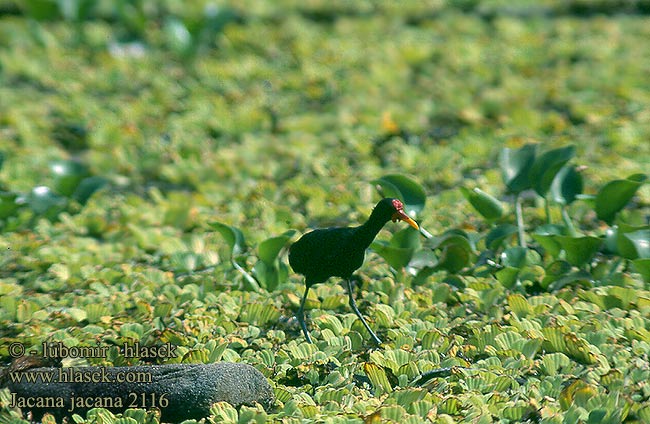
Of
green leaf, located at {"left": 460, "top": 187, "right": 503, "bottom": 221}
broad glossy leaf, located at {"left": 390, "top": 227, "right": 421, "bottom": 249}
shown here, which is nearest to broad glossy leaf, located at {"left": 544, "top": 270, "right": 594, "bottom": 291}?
green leaf, located at {"left": 460, "top": 187, "right": 503, "bottom": 221}

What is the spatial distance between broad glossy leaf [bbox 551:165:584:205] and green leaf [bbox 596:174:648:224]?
0.16m

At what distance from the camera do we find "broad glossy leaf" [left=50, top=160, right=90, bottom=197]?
13.6ft

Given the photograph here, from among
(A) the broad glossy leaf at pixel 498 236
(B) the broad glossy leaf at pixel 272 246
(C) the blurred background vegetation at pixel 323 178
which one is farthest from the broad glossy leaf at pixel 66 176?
(A) the broad glossy leaf at pixel 498 236

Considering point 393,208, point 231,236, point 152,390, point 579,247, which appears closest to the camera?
point 152,390

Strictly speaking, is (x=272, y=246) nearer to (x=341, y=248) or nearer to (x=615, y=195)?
(x=341, y=248)

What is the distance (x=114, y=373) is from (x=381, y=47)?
4319mm

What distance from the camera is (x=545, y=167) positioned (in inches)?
140

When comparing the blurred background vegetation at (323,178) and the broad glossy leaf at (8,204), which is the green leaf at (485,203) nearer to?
the blurred background vegetation at (323,178)

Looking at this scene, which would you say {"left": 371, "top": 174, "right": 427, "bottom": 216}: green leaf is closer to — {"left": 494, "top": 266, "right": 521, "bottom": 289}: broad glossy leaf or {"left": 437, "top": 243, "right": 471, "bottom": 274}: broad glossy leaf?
{"left": 437, "top": 243, "right": 471, "bottom": 274}: broad glossy leaf

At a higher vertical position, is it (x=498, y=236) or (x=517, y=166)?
(x=517, y=166)

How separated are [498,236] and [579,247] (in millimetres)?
307

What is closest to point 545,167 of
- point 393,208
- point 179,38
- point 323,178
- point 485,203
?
point 485,203

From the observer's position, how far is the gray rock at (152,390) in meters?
2.53

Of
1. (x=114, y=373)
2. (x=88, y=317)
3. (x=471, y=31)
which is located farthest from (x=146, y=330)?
(x=471, y=31)
